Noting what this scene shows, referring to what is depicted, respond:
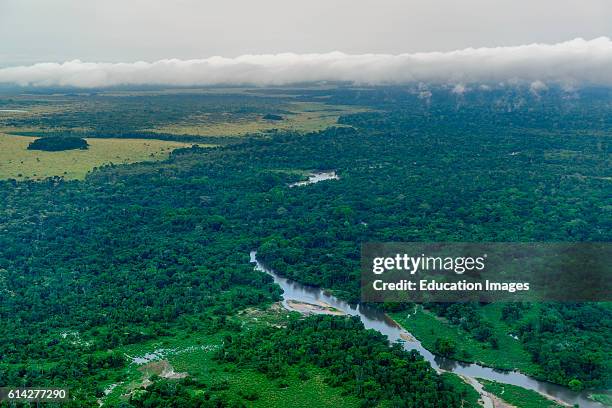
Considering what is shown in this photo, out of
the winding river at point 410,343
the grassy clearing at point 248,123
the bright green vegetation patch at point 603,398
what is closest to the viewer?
the bright green vegetation patch at point 603,398

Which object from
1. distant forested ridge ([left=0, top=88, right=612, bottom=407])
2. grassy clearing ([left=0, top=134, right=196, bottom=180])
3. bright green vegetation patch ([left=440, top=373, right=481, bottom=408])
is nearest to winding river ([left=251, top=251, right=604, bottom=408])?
distant forested ridge ([left=0, top=88, right=612, bottom=407])

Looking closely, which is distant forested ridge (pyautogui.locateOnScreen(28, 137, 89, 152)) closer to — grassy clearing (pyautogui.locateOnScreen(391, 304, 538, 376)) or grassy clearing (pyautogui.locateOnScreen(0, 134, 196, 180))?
grassy clearing (pyautogui.locateOnScreen(0, 134, 196, 180))

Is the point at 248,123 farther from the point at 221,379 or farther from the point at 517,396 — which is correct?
the point at 517,396

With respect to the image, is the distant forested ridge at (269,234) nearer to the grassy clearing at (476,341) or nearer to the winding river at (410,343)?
the grassy clearing at (476,341)

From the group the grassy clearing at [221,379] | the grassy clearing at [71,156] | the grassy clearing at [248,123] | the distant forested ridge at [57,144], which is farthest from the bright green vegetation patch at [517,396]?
the grassy clearing at [248,123]

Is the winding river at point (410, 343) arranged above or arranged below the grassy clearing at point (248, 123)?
below

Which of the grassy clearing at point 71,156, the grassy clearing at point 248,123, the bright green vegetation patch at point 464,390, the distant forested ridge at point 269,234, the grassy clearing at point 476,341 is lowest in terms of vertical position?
the bright green vegetation patch at point 464,390

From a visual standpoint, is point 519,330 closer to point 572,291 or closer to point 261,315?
point 572,291
